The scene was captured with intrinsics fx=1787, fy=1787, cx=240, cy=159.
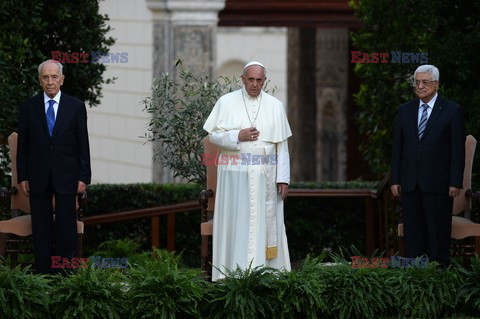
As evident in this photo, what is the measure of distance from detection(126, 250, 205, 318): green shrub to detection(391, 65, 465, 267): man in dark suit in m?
1.96

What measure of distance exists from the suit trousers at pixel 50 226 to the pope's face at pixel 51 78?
0.70m

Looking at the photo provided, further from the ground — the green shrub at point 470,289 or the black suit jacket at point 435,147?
the black suit jacket at point 435,147

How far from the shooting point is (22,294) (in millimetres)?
12711

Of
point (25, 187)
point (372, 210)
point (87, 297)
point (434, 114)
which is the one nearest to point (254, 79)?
point (434, 114)

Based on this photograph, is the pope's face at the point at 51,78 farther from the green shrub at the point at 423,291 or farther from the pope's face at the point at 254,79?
the green shrub at the point at 423,291

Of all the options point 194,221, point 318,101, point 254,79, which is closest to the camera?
point 254,79

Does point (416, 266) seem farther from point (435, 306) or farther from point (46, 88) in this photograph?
point (46, 88)

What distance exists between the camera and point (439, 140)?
13.9m

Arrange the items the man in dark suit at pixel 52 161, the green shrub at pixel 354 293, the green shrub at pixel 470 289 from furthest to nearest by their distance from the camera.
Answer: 1. the man in dark suit at pixel 52 161
2. the green shrub at pixel 470 289
3. the green shrub at pixel 354 293

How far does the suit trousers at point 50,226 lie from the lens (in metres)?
13.8

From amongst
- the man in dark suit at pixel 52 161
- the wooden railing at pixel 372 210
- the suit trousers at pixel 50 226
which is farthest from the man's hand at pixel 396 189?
the wooden railing at pixel 372 210

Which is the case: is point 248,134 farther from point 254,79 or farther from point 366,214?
point 366,214

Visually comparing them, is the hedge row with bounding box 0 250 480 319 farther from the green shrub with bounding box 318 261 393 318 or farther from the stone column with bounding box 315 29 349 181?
the stone column with bounding box 315 29 349 181

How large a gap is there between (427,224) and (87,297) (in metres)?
2.82
